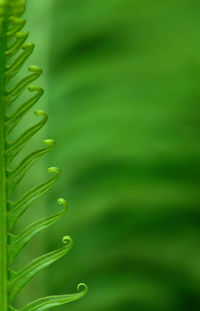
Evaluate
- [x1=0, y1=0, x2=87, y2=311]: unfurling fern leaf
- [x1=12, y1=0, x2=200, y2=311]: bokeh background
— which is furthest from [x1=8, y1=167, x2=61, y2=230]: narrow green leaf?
[x1=12, y1=0, x2=200, y2=311]: bokeh background

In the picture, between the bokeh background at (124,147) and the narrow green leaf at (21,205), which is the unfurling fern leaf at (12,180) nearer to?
the narrow green leaf at (21,205)

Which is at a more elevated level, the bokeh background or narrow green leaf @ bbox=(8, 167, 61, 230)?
narrow green leaf @ bbox=(8, 167, 61, 230)

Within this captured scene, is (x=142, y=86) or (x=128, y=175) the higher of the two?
(x=142, y=86)

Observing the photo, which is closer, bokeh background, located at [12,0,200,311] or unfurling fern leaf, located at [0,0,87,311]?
unfurling fern leaf, located at [0,0,87,311]

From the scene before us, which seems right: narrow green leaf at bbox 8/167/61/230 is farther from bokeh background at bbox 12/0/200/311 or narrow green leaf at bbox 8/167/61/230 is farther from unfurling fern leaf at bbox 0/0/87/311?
bokeh background at bbox 12/0/200/311

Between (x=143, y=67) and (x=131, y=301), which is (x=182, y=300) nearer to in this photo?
(x=131, y=301)

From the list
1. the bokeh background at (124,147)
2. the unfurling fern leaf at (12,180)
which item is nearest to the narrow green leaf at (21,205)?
the unfurling fern leaf at (12,180)

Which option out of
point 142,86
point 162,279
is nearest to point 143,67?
point 142,86

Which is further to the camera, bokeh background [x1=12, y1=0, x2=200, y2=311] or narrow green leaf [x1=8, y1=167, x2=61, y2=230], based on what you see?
bokeh background [x1=12, y1=0, x2=200, y2=311]
